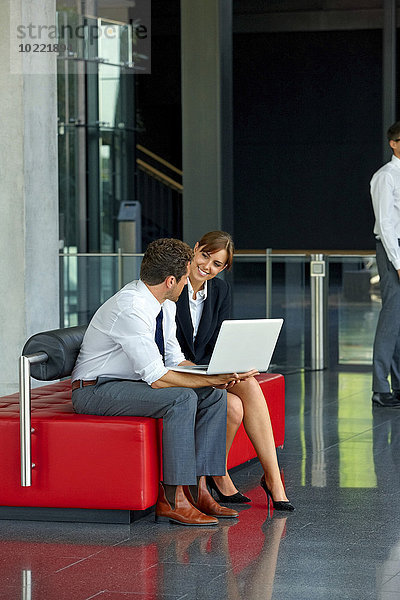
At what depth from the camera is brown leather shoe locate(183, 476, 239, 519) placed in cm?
439

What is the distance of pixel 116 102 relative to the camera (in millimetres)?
17594

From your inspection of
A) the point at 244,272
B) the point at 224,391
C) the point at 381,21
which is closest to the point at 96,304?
the point at 244,272

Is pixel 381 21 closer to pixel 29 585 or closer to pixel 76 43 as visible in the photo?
pixel 76 43

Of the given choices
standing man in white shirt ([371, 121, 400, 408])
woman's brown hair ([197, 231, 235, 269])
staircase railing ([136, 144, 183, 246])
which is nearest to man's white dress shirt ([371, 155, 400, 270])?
standing man in white shirt ([371, 121, 400, 408])

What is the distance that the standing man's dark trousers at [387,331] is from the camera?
23.9 ft

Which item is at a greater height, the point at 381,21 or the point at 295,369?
the point at 381,21

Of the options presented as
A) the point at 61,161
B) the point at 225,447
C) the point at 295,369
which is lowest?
the point at 295,369

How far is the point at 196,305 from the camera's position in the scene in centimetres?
512

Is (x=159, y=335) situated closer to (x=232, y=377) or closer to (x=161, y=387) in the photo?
(x=161, y=387)

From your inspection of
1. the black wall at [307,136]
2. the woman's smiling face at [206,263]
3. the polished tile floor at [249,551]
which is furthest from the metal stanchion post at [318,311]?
the black wall at [307,136]

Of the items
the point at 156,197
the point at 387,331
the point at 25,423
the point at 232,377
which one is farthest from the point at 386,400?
the point at 156,197

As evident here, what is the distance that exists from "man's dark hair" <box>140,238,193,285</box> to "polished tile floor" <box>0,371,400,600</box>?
3.35 feet

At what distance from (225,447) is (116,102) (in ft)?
45.4

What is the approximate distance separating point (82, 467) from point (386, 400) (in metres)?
3.56
